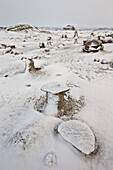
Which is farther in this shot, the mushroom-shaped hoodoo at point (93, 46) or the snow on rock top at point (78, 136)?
the mushroom-shaped hoodoo at point (93, 46)

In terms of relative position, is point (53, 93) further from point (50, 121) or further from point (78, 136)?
point (78, 136)

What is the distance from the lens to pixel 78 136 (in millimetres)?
2465

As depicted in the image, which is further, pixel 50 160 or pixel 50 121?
pixel 50 121

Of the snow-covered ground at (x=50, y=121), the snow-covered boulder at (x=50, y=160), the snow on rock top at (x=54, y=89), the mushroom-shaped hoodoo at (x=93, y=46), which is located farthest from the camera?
the mushroom-shaped hoodoo at (x=93, y=46)

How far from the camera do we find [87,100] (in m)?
4.21

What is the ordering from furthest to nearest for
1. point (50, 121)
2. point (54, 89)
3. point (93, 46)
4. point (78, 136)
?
point (93, 46) < point (54, 89) < point (50, 121) < point (78, 136)

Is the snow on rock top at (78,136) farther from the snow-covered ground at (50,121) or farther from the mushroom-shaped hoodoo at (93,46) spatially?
the mushroom-shaped hoodoo at (93,46)

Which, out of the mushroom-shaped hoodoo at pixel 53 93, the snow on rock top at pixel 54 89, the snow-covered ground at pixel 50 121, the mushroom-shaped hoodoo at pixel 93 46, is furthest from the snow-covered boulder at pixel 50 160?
the mushroom-shaped hoodoo at pixel 93 46

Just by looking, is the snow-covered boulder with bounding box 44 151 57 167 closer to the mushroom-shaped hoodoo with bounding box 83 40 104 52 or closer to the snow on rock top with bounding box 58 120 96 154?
the snow on rock top with bounding box 58 120 96 154

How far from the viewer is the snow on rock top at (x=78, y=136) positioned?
2279 mm

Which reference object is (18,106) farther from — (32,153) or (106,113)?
(106,113)

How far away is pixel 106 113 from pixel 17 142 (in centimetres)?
294

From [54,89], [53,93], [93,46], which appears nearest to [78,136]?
[53,93]

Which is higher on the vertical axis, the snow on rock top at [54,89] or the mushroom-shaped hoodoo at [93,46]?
the mushroom-shaped hoodoo at [93,46]
